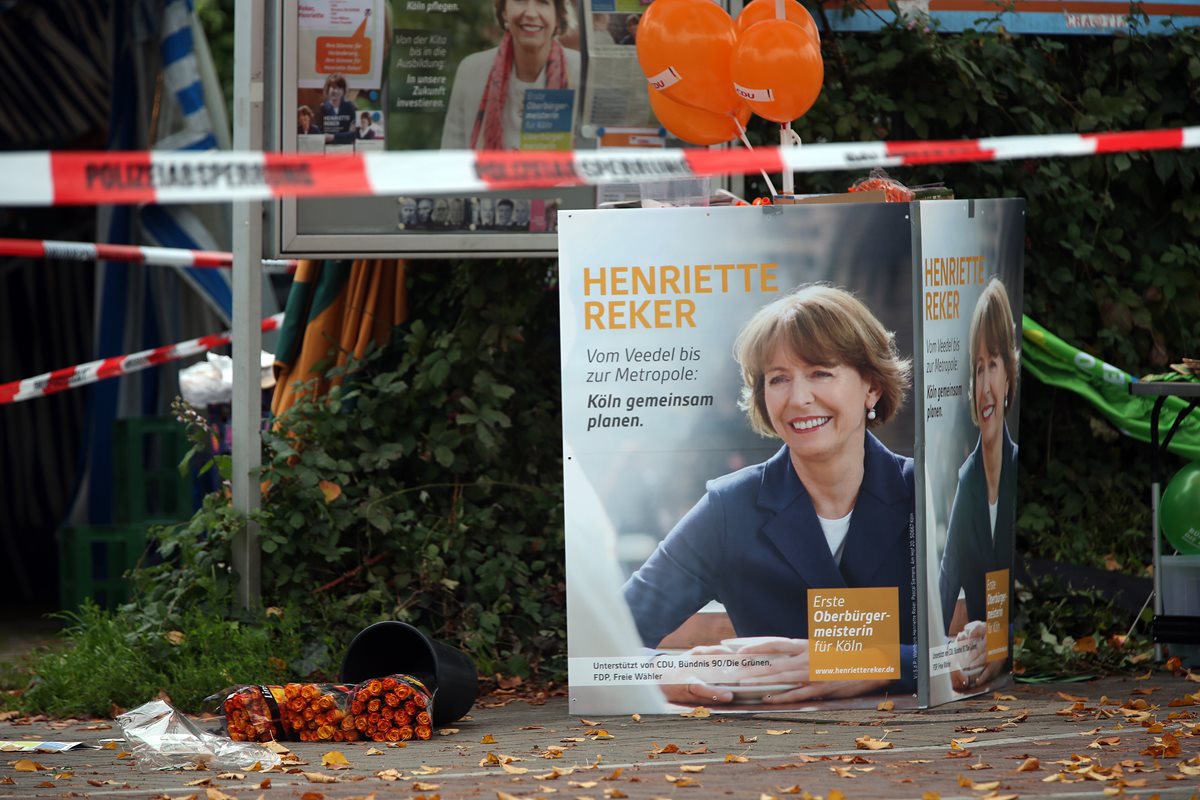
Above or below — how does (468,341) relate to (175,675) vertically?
above

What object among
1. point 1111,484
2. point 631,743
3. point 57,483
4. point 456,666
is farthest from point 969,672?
point 57,483

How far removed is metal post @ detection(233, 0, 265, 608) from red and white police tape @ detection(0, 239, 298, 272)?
152cm

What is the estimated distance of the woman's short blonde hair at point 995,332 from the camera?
20.9ft

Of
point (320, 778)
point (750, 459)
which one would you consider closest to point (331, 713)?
point (320, 778)

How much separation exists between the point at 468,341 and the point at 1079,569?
311cm

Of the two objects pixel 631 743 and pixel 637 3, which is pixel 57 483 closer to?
pixel 637 3

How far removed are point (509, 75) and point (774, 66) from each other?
1.76 meters

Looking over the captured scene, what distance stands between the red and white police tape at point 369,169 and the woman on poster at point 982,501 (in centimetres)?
102

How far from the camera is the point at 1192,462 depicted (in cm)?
730

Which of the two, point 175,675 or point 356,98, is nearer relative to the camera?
point 175,675

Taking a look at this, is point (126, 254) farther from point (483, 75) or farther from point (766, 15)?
point (766, 15)

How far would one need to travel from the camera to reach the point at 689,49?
6.22 m

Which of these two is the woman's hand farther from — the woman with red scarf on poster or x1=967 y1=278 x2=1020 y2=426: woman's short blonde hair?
the woman with red scarf on poster

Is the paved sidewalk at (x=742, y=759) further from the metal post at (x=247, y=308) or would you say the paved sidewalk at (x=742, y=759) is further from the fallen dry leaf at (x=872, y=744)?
the metal post at (x=247, y=308)
